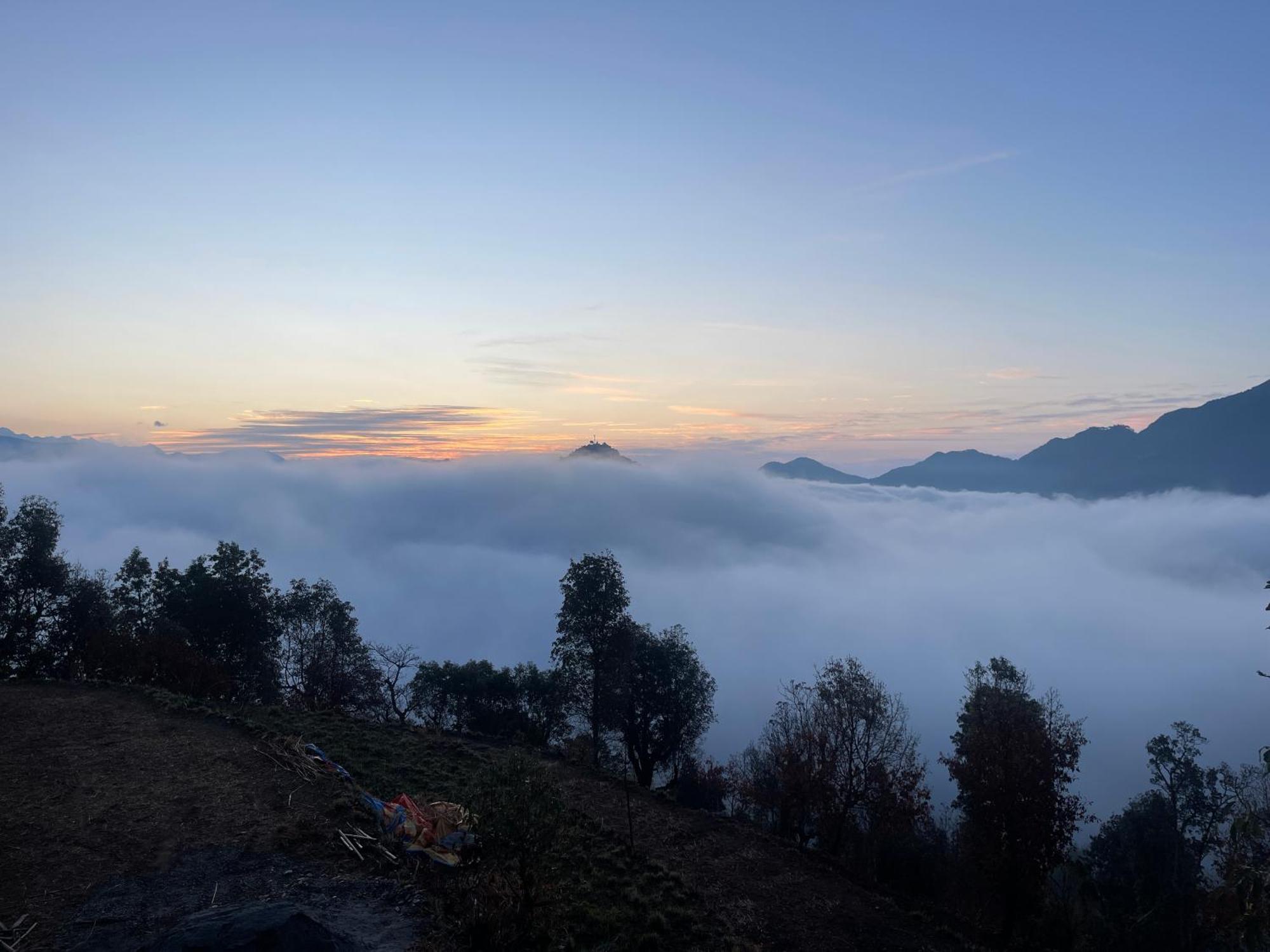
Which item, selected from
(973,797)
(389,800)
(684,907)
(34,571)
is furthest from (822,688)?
(34,571)

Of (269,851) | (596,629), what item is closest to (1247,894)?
(269,851)

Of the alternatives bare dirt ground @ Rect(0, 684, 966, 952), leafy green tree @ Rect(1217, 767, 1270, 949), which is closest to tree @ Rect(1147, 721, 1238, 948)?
bare dirt ground @ Rect(0, 684, 966, 952)

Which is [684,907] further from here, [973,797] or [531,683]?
[531,683]

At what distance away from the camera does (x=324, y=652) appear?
4853cm

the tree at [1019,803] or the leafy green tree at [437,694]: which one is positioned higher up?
the tree at [1019,803]

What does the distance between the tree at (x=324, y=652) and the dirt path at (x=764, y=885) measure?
23.9 metres

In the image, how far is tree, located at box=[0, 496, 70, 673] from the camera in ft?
128

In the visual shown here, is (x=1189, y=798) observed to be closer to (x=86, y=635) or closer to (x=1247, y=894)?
(x=1247, y=894)

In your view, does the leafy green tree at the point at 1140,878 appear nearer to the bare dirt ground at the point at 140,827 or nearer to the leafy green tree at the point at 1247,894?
the leafy green tree at the point at 1247,894

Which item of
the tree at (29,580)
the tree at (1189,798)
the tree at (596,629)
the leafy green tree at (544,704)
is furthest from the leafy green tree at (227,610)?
the tree at (1189,798)

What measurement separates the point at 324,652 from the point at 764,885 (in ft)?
125

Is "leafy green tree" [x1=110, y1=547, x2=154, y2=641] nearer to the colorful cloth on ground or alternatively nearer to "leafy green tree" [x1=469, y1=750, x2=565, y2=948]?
the colorful cloth on ground

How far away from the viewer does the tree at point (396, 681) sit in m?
44.3

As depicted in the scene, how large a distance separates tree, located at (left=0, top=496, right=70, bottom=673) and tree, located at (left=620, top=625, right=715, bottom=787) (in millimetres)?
36559
